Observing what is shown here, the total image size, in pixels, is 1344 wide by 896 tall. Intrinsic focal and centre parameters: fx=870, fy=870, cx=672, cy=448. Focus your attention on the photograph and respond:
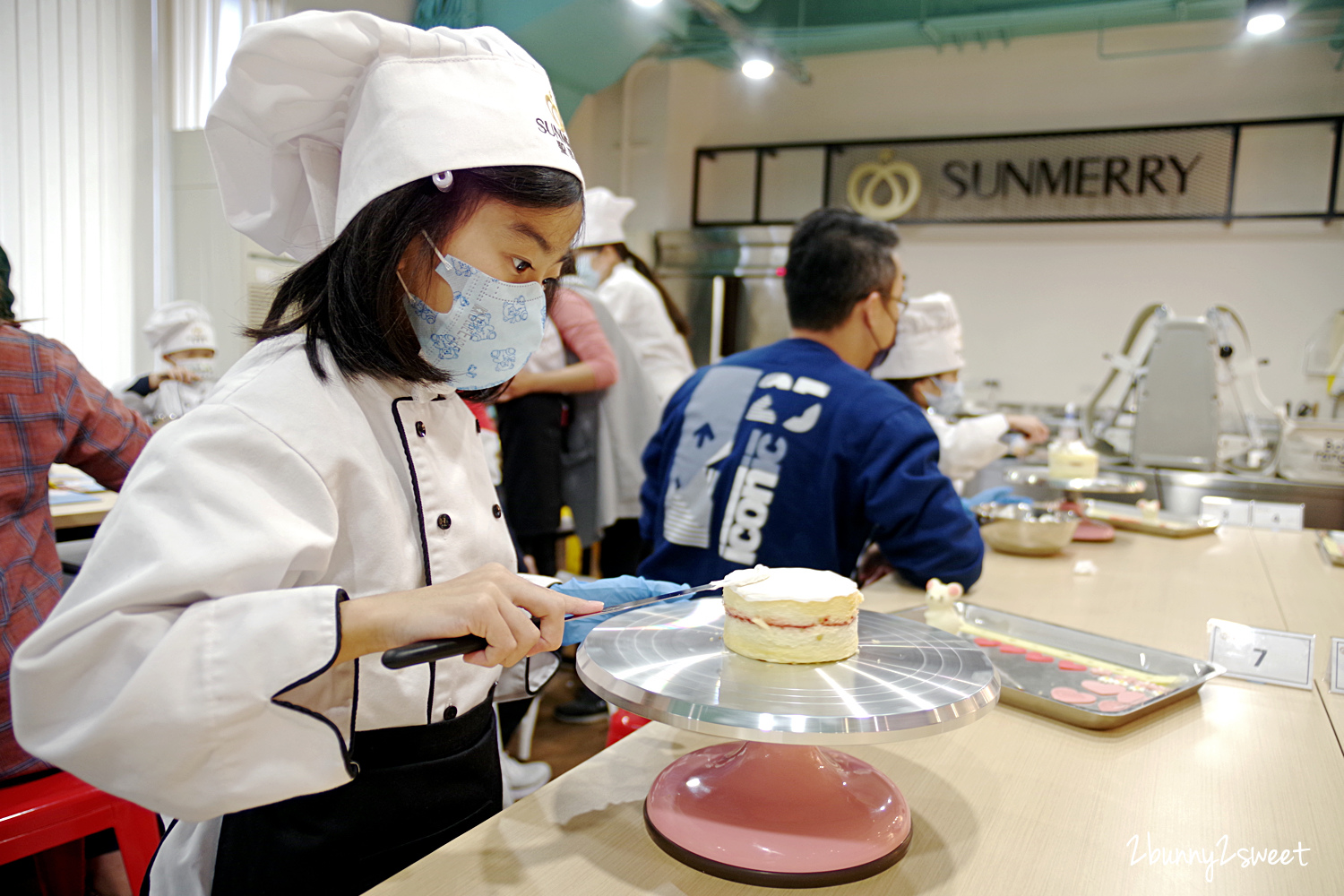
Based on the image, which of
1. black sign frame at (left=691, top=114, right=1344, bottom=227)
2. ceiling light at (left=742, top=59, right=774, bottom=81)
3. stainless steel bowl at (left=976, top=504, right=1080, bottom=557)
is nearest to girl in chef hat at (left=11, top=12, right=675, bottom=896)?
stainless steel bowl at (left=976, top=504, right=1080, bottom=557)

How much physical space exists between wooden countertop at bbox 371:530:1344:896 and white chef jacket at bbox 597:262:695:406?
7.82ft

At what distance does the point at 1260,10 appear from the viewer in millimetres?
3691

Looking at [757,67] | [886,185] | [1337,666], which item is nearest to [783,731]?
[1337,666]

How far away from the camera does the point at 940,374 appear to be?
271cm

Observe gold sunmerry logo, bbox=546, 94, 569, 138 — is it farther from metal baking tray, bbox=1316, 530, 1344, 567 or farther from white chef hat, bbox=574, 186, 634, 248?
white chef hat, bbox=574, 186, 634, 248

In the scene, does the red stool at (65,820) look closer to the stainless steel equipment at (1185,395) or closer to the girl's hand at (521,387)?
the girl's hand at (521,387)

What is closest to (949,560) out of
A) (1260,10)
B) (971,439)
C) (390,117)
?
(971,439)

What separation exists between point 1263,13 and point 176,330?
4612 millimetres

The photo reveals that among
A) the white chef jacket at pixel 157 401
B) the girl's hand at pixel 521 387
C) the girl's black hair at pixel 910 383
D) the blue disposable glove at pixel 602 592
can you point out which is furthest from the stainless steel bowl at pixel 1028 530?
the white chef jacket at pixel 157 401

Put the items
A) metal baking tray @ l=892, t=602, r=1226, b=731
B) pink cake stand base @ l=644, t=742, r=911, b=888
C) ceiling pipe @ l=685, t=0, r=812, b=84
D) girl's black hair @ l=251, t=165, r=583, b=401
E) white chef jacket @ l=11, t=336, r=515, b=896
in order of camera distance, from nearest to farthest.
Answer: white chef jacket @ l=11, t=336, r=515, b=896 < pink cake stand base @ l=644, t=742, r=911, b=888 < girl's black hair @ l=251, t=165, r=583, b=401 < metal baking tray @ l=892, t=602, r=1226, b=731 < ceiling pipe @ l=685, t=0, r=812, b=84

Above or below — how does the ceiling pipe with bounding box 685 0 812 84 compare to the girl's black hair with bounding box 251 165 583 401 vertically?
above

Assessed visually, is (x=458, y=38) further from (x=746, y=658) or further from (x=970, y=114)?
(x=970, y=114)

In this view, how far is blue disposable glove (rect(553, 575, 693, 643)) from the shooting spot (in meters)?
0.86

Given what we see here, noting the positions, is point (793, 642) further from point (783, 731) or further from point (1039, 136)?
point (1039, 136)
